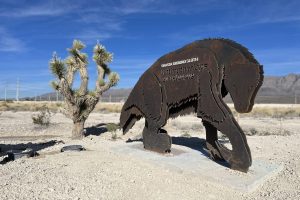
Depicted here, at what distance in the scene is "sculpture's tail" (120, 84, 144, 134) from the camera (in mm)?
10156

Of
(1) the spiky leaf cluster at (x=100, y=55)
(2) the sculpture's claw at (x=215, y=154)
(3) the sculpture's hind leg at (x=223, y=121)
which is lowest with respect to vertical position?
(2) the sculpture's claw at (x=215, y=154)

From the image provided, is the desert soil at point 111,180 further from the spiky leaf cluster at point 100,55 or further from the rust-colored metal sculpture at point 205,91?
the spiky leaf cluster at point 100,55

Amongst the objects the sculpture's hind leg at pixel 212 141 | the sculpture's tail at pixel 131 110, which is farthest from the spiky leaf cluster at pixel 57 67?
the sculpture's hind leg at pixel 212 141

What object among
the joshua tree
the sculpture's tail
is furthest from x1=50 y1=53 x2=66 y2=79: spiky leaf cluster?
the sculpture's tail

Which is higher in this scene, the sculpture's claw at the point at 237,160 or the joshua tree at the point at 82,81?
the joshua tree at the point at 82,81

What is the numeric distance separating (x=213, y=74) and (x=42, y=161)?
172 inches

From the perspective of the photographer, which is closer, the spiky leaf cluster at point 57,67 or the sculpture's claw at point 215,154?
the sculpture's claw at point 215,154

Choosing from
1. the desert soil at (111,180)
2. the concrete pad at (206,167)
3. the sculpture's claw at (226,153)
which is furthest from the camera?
the sculpture's claw at (226,153)

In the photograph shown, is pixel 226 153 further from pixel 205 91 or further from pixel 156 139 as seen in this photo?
pixel 156 139

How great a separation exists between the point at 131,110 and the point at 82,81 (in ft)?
15.6

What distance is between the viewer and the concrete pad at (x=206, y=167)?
682cm

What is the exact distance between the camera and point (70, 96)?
13.6m

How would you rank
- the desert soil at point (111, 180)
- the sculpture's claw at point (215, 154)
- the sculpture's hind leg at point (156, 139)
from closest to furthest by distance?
1. the desert soil at point (111, 180)
2. the sculpture's claw at point (215, 154)
3. the sculpture's hind leg at point (156, 139)

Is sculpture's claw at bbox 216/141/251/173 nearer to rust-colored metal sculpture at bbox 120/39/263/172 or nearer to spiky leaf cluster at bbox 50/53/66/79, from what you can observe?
rust-colored metal sculpture at bbox 120/39/263/172
